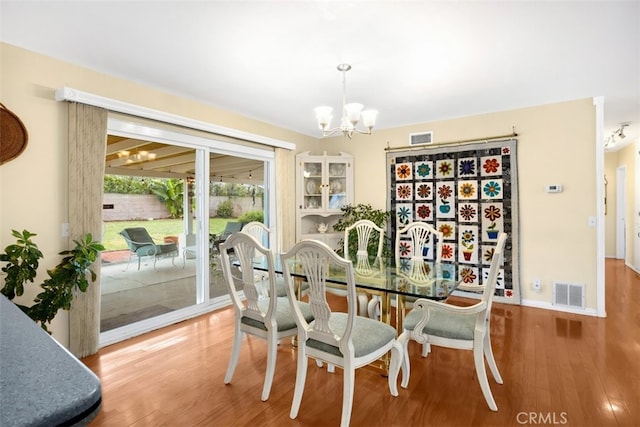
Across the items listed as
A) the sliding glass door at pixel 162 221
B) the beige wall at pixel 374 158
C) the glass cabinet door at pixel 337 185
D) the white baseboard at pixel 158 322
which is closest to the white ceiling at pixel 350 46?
the beige wall at pixel 374 158

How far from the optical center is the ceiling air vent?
4502mm

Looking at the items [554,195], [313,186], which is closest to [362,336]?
[554,195]

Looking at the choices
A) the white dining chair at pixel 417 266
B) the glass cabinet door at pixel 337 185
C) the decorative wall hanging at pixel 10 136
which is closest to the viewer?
the decorative wall hanging at pixel 10 136

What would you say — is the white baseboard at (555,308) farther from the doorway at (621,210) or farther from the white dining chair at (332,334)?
the doorway at (621,210)

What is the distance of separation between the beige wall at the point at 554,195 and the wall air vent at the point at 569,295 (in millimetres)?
50

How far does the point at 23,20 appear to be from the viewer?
209 cm

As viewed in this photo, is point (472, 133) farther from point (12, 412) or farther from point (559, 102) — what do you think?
point (12, 412)

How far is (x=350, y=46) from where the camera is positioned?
7.86 ft

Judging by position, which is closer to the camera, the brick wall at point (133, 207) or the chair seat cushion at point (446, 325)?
the chair seat cushion at point (446, 325)

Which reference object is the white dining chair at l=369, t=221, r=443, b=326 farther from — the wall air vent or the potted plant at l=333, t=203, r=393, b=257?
the wall air vent

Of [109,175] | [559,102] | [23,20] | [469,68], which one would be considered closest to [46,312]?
[109,175]

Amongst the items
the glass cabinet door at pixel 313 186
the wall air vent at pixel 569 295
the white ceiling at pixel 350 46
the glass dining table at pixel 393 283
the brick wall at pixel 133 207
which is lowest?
the wall air vent at pixel 569 295

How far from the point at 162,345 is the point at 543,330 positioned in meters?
3.60

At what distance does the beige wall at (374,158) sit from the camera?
242 centimetres
